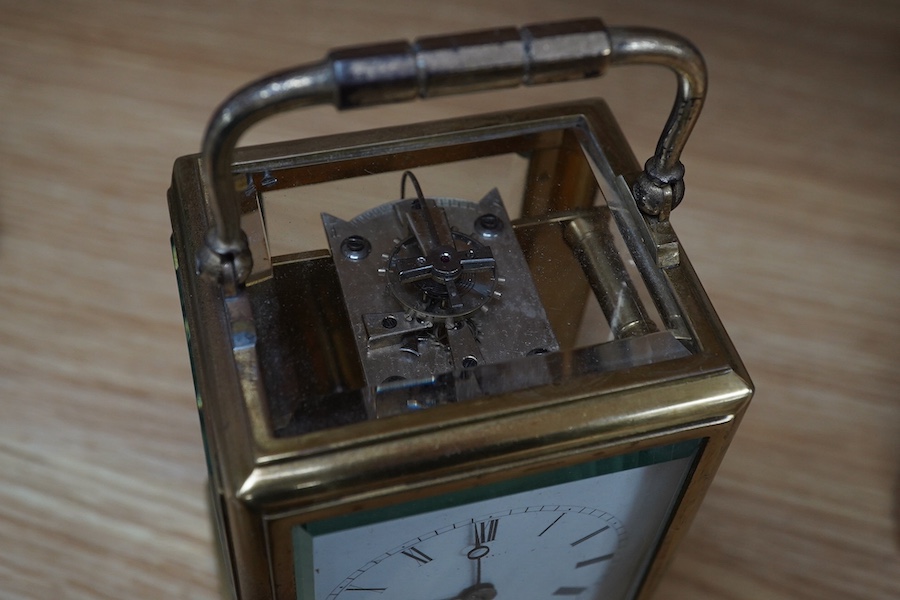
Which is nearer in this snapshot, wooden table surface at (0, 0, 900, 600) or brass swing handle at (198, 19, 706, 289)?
brass swing handle at (198, 19, 706, 289)

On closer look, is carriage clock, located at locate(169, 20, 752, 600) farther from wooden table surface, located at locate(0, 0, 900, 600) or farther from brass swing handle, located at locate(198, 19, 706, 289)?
wooden table surface, located at locate(0, 0, 900, 600)

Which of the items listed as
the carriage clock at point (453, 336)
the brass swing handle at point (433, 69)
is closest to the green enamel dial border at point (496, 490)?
the carriage clock at point (453, 336)

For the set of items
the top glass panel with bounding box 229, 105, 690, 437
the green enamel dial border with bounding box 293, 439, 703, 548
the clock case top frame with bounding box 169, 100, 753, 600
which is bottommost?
the green enamel dial border with bounding box 293, 439, 703, 548

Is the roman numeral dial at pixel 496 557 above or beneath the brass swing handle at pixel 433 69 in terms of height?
beneath

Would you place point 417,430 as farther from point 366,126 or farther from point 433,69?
point 366,126

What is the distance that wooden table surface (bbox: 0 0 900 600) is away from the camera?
72 centimetres

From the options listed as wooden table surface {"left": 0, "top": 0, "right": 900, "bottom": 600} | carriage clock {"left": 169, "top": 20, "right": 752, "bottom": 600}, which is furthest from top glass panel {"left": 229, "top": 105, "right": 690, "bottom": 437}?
wooden table surface {"left": 0, "top": 0, "right": 900, "bottom": 600}

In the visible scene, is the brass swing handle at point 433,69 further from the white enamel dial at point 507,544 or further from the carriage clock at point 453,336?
the white enamel dial at point 507,544

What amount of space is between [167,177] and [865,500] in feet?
1.87

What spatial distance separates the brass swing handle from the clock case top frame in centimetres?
7

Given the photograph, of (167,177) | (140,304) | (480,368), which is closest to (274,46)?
(167,177)

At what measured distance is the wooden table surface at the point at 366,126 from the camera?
2.36 ft

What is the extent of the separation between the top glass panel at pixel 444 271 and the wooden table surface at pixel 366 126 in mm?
258

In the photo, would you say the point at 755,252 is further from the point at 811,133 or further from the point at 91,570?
the point at 91,570
